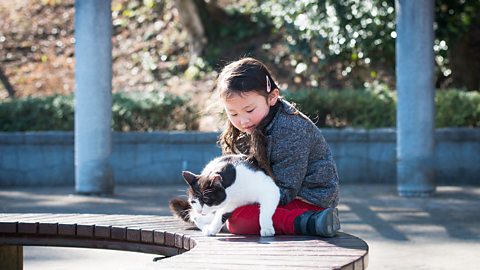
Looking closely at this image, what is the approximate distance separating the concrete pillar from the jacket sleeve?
1.77m

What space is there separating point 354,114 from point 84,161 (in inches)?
147

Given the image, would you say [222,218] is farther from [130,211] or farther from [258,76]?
[130,211]

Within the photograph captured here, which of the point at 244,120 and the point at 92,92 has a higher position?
the point at 92,92

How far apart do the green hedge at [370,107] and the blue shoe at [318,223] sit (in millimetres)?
7201

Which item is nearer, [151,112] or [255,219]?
[255,219]

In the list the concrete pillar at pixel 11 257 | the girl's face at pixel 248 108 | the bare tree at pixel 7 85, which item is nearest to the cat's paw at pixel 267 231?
the girl's face at pixel 248 108

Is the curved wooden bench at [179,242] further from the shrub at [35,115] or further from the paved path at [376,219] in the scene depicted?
the shrub at [35,115]

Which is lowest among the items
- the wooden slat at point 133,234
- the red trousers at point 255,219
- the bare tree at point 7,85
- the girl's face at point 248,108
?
the wooden slat at point 133,234

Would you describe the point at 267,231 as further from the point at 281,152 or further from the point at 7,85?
the point at 7,85

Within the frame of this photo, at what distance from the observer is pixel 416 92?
33.1ft

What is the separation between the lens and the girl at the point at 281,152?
452 centimetres

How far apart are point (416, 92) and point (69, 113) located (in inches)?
181

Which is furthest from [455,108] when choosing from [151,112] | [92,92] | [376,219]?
[92,92]

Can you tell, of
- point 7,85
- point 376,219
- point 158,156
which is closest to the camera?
point 376,219
